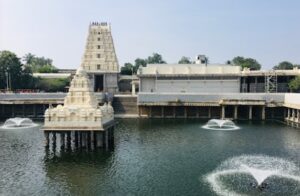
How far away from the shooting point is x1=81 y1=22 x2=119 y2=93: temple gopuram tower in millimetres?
91938

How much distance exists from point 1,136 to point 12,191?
24623mm

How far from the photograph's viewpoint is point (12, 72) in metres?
89.4

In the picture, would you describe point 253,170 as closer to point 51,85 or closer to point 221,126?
point 221,126

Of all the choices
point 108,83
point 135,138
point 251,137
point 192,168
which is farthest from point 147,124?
point 108,83

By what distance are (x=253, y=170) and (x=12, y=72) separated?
7444cm

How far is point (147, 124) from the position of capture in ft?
204

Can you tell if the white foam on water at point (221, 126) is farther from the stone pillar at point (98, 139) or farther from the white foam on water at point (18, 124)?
the white foam on water at point (18, 124)

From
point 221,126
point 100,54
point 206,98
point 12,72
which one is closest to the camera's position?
point 221,126

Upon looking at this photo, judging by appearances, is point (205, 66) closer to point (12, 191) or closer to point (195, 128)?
point (195, 128)

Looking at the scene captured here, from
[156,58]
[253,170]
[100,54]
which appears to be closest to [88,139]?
[253,170]

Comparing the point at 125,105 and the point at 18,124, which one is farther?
the point at 125,105

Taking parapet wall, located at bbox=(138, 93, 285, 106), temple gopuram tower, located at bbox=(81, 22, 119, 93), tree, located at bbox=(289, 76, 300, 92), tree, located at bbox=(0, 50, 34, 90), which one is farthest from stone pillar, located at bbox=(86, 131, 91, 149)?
tree, located at bbox=(289, 76, 300, 92)

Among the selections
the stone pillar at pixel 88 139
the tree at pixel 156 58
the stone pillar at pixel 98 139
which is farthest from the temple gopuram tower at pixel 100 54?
the tree at pixel 156 58

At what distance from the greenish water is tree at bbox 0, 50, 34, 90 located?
40.2 m
